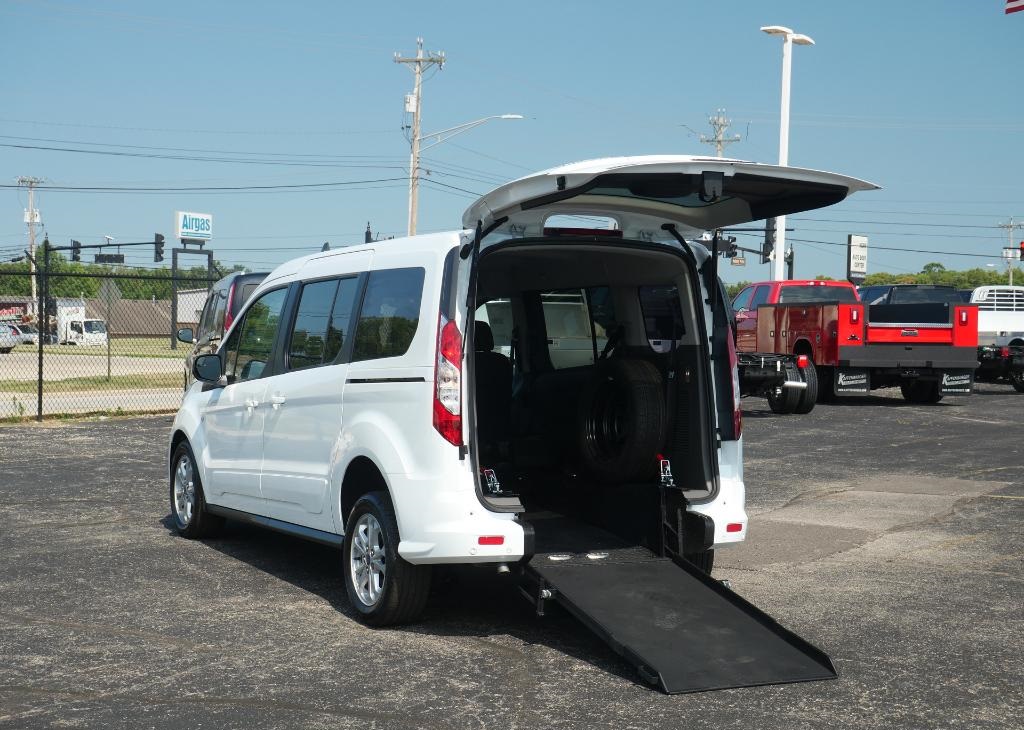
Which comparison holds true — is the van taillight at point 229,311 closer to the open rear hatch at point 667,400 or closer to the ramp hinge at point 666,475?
the open rear hatch at point 667,400

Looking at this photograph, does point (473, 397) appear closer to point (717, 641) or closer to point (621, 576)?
point (621, 576)

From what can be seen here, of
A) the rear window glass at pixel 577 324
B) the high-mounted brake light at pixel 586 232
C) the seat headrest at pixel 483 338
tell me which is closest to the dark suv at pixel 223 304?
the rear window glass at pixel 577 324

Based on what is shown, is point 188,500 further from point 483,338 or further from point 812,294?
point 812,294

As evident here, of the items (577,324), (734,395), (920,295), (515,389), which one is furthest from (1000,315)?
(734,395)

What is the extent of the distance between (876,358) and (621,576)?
16375 millimetres

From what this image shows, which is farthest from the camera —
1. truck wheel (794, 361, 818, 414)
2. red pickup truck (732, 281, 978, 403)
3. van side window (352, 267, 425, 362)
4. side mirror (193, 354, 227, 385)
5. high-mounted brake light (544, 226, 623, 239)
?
red pickup truck (732, 281, 978, 403)

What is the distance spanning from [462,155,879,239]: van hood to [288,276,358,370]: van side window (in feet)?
3.56

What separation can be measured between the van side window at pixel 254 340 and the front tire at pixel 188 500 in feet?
2.89

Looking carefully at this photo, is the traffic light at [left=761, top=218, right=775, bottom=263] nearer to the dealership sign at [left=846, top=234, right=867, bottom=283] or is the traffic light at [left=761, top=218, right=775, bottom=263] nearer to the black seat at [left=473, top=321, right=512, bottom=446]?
the dealership sign at [left=846, top=234, right=867, bottom=283]

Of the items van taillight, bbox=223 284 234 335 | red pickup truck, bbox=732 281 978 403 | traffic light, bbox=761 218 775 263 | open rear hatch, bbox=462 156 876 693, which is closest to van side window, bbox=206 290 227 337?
van taillight, bbox=223 284 234 335

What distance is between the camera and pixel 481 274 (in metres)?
7.61

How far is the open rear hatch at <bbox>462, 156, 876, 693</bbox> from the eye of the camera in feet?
18.5

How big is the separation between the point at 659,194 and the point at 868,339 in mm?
16059

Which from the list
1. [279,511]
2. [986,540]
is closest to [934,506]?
[986,540]
